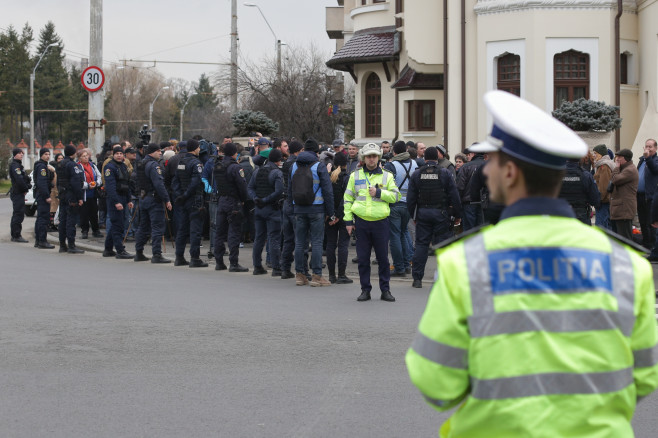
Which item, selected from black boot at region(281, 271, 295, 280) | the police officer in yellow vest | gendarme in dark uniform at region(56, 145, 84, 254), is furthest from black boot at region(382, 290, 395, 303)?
gendarme in dark uniform at region(56, 145, 84, 254)

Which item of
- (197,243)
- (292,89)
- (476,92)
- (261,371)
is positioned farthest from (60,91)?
(261,371)

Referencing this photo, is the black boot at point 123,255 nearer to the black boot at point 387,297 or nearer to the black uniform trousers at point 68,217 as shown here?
the black uniform trousers at point 68,217

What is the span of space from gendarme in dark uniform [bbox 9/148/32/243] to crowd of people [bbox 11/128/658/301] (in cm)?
3

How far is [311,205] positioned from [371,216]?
167cm

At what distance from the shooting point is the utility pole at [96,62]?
875 inches

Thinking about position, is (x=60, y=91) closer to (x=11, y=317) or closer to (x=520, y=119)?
(x=11, y=317)

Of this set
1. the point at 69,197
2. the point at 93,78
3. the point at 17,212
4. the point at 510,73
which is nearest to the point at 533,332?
the point at 69,197

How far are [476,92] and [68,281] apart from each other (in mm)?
18956

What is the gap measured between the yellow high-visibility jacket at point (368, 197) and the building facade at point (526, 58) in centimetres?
1520

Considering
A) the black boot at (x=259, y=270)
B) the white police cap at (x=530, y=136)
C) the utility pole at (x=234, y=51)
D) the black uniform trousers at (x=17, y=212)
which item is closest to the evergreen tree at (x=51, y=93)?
the utility pole at (x=234, y=51)

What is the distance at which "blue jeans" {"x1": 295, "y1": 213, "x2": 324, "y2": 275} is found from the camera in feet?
43.8

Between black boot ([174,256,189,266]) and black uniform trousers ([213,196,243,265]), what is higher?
black uniform trousers ([213,196,243,265])

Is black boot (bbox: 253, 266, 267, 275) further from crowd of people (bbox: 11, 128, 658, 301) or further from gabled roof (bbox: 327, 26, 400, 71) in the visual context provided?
gabled roof (bbox: 327, 26, 400, 71)

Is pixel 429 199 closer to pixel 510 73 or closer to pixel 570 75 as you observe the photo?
pixel 570 75
